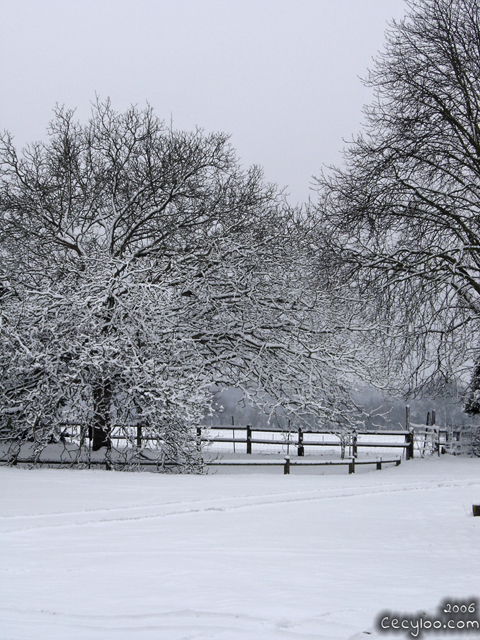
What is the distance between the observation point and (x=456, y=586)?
5289mm

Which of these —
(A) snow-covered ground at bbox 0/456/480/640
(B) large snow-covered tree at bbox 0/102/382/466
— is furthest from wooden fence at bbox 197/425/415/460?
(A) snow-covered ground at bbox 0/456/480/640

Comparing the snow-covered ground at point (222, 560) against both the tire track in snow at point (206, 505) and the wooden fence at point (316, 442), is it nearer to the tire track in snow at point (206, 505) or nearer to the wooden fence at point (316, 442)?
the tire track in snow at point (206, 505)

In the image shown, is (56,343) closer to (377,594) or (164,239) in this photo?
(164,239)

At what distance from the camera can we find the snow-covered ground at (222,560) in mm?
4445

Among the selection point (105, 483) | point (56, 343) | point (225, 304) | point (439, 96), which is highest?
point (439, 96)

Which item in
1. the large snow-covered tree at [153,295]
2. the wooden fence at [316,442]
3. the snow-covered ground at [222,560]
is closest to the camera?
the snow-covered ground at [222,560]

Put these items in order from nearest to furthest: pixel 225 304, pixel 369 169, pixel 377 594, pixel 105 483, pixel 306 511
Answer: pixel 377 594
pixel 306 511
pixel 105 483
pixel 225 304
pixel 369 169

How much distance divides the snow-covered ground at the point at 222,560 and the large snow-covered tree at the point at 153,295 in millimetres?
3581

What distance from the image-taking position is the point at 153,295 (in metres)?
15.8

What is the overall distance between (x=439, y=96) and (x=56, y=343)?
1231 cm

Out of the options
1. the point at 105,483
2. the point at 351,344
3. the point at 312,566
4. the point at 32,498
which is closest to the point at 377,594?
the point at 312,566

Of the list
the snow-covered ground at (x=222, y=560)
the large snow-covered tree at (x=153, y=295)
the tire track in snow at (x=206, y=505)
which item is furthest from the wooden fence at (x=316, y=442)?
the snow-covered ground at (x=222, y=560)

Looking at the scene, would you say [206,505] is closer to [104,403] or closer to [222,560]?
[222,560]

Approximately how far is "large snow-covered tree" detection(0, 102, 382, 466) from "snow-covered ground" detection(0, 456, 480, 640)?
3581 mm
